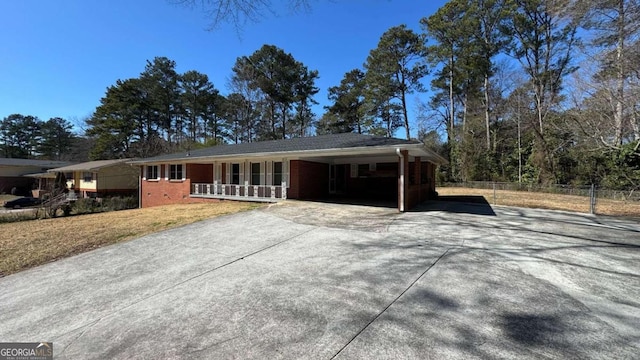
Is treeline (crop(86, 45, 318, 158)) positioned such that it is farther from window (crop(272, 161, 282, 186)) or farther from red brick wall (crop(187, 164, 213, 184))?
window (crop(272, 161, 282, 186))

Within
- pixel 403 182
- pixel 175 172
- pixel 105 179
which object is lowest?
pixel 403 182

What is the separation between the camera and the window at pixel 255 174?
15.2 m

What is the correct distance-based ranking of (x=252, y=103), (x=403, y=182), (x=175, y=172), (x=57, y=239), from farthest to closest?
(x=252, y=103) → (x=175, y=172) → (x=403, y=182) → (x=57, y=239)

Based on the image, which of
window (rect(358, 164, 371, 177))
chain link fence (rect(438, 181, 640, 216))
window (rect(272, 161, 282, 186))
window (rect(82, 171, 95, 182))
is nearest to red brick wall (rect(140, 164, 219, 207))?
window (rect(272, 161, 282, 186))

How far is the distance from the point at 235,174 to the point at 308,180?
4938mm

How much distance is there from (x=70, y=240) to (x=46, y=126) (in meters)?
64.9

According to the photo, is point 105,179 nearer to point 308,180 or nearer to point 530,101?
point 308,180

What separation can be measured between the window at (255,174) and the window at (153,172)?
9.33 meters

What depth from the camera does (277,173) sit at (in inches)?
567

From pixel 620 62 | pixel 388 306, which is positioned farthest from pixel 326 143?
pixel 620 62

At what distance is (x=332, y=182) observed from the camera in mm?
15945

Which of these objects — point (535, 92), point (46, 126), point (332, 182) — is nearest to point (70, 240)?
point (332, 182)

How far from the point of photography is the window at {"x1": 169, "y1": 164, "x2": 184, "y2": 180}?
18.2m

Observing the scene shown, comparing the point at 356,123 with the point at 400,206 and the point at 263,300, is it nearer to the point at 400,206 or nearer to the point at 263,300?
the point at 400,206
